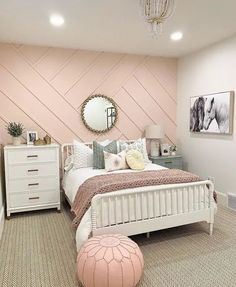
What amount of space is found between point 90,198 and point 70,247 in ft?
2.01

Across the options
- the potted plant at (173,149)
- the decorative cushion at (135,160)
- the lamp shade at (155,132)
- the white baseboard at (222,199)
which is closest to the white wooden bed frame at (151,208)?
the decorative cushion at (135,160)

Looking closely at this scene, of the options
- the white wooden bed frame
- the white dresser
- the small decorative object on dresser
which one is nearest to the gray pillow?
the white dresser

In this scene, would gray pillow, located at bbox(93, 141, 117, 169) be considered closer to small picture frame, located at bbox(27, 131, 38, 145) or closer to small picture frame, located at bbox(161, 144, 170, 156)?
small picture frame, located at bbox(27, 131, 38, 145)

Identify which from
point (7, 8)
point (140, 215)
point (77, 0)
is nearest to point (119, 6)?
point (77, 0)

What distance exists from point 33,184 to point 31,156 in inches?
15.6

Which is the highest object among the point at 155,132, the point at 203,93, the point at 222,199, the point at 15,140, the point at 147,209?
the point at 203,93

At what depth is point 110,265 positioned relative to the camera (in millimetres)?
1840

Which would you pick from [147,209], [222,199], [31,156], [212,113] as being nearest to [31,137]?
[31,156]

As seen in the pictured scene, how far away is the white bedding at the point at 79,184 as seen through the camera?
92.7 inches

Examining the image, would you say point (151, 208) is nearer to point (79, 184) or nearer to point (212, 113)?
point (79, 184)

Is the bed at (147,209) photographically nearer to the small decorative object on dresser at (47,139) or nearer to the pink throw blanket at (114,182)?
the pink throw blanket at (114,182)

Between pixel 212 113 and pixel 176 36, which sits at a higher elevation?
pixel 176 36

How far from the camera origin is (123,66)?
4.36 metres

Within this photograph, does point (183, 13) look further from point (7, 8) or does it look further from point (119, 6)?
point (7, 8)
